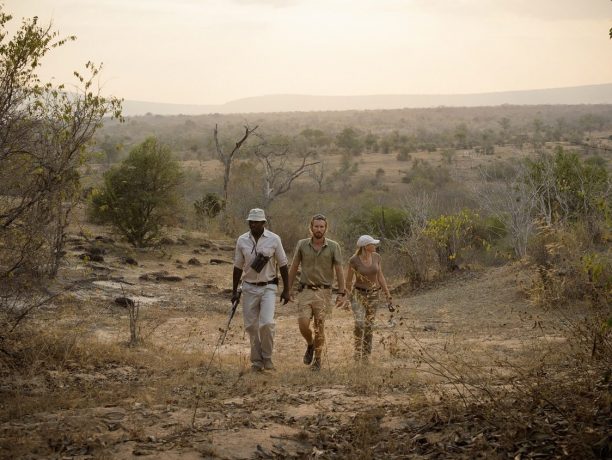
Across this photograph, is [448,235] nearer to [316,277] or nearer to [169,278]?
[169,278]

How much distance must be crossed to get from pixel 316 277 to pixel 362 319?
0.74 metres

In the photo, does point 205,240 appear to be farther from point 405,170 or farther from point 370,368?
point 405,170

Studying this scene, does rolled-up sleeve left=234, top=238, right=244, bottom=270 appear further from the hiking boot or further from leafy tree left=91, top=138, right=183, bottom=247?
leafy tree left=91, top=138, right=183, bottom=247

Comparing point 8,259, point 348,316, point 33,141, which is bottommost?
point 348,316

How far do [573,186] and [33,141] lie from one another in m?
13.2

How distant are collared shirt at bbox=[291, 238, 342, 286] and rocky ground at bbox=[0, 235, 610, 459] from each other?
2.78 ft

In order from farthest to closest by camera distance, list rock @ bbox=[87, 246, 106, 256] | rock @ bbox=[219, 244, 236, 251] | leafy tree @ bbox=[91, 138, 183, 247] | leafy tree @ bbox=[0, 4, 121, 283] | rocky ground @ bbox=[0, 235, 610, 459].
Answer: rock @ bbox=[219, 244, 236, 251] < leafy tree @ bbox=[91, 138, 183, 247] < rock @ bbox=[87, 246, 106, 256] < leafy tree @ bbox=[0, 4, 121, 283] < rocky ground @ bbox=[0, 235, 610, 459]

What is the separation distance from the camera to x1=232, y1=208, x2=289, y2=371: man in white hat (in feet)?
25.0

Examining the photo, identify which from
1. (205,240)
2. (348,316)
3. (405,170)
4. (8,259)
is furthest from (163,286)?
(405,170)

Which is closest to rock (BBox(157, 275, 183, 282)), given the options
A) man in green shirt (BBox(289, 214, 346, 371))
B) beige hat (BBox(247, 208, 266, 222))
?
man in green shirt (BBox(289, 214, 346, 371))

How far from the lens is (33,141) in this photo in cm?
778

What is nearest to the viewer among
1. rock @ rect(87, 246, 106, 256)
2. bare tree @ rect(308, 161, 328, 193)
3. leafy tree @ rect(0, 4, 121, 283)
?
leafy tree @ rect(0, 4, 121, 283)

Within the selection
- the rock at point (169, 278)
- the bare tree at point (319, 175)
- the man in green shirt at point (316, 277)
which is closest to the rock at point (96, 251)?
the rock at point (169, 278)

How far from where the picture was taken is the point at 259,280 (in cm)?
764
